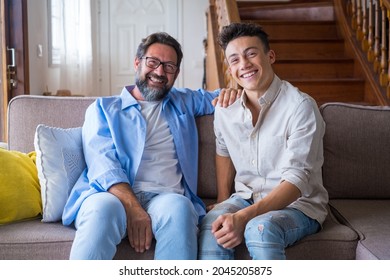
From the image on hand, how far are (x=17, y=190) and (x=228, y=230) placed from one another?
0.68 m

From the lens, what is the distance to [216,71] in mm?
3672

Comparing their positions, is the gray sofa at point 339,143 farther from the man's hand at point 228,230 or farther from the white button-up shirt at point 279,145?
the man's hand at point 228,230

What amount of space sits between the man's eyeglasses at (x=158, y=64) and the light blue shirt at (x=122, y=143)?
0.09 m

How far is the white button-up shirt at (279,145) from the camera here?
1.50m

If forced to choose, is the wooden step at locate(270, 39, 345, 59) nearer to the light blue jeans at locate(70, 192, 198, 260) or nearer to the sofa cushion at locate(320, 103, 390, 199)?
the sofa cushion at locate(320, 103, 390, 199)

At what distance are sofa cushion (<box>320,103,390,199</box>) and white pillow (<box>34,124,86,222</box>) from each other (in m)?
0.91

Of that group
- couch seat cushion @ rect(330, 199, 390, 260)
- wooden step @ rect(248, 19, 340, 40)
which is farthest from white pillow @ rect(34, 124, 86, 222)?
wooden step @ rect(248, 19, 340, 40)

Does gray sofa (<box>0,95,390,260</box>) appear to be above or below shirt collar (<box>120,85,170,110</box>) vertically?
below

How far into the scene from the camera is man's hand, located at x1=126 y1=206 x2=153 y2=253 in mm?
1440

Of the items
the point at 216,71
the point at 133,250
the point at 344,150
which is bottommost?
the point at 133,250

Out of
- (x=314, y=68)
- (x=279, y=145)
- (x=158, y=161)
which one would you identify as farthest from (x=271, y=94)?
(x=314, y=68)
